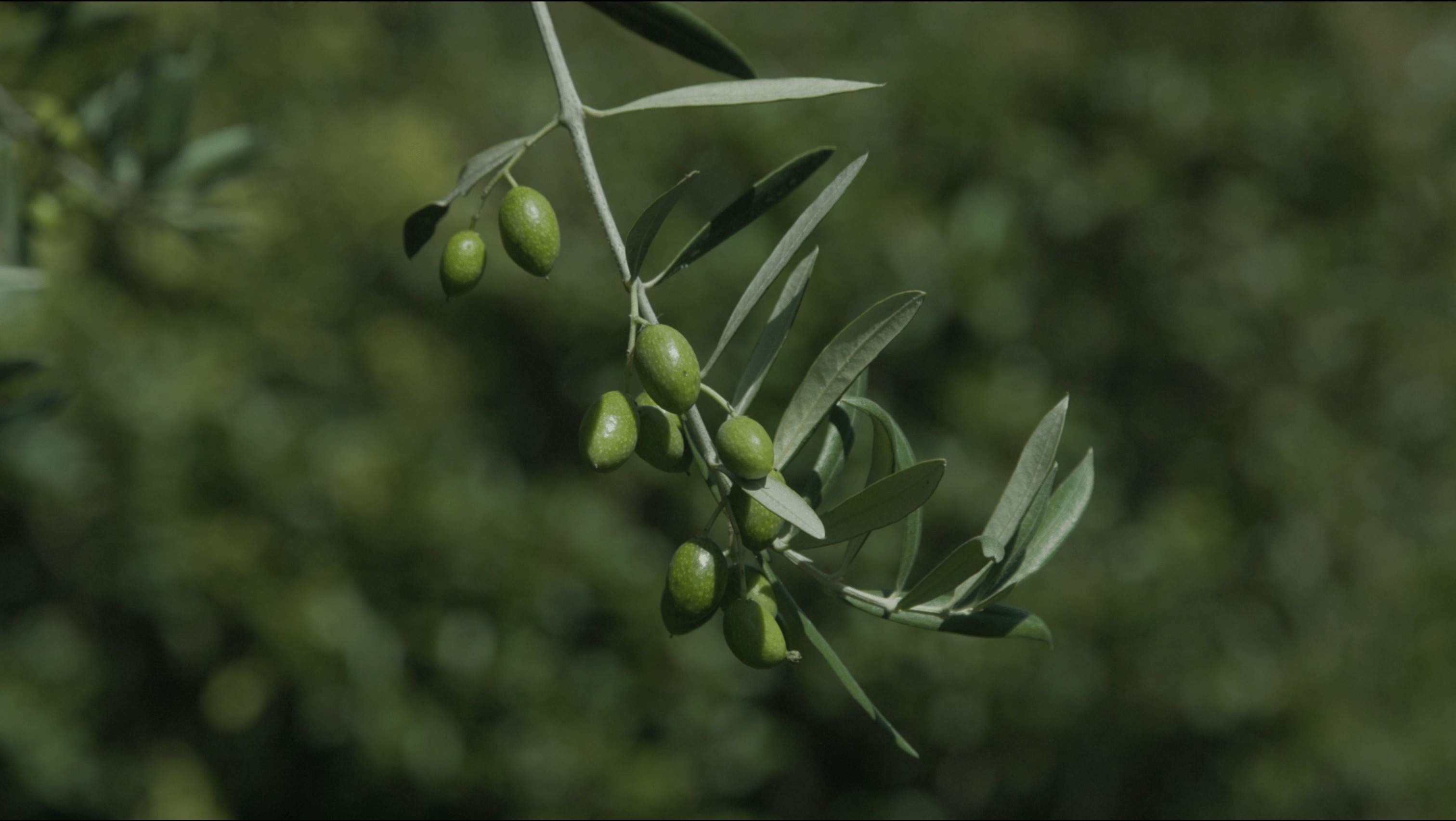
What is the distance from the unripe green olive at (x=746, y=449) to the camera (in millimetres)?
587

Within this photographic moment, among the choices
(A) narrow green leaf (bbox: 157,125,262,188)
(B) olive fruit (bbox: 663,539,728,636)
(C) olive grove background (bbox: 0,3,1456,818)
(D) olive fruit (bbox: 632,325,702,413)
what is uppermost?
(D) olive fruit (bbox: 632,325,702,413)

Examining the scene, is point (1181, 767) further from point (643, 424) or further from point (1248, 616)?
point (643, 424)

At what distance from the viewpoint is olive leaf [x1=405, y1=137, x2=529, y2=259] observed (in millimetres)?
731

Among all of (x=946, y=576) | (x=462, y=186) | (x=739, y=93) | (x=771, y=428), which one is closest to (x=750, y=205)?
(x=739, y=93)

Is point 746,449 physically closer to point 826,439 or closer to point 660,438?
point 660,438

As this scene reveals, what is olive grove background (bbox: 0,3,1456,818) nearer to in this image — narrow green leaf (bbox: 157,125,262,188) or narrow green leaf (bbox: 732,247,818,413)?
narrow green leaf (bbox: 157,125,262,188)

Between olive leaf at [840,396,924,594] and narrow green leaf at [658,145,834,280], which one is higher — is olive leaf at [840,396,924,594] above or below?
below

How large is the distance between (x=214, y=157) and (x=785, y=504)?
4.36 feet

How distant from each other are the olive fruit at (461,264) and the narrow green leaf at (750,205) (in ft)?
0.46

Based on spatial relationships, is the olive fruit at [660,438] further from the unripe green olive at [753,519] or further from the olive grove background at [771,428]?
the olive grove background at [771,428]

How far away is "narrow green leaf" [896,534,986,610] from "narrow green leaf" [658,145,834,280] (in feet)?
0.93

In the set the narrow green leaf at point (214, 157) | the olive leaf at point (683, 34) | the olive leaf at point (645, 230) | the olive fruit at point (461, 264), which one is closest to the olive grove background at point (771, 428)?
the narrow green leaf at point (214, 157)

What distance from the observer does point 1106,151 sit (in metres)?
3.39

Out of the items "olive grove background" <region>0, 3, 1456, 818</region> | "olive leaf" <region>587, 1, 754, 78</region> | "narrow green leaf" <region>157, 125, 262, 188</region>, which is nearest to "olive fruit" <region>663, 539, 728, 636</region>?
"olive leaf" <region>587, 1, 754, 78</region>
